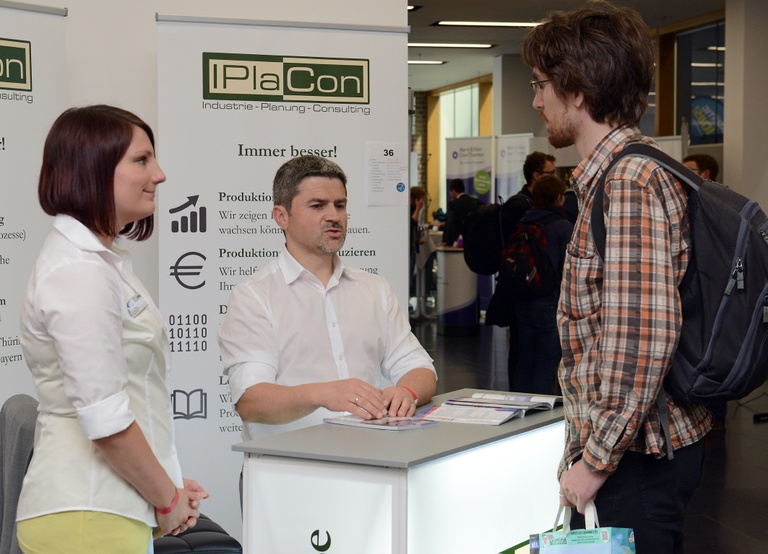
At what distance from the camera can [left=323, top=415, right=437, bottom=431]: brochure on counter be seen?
241 cm

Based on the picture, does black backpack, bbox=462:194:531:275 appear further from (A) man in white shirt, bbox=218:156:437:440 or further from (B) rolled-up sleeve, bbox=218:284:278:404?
(B) rolled-up sleeve, bbox=218:284:278:404

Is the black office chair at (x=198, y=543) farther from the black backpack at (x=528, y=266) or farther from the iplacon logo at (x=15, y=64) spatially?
the black backpack at (x=528, y=266)

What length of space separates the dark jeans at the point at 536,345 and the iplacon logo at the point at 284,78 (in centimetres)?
186

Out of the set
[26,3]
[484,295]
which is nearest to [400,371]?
[26,3]

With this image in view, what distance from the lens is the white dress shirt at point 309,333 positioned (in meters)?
2.99

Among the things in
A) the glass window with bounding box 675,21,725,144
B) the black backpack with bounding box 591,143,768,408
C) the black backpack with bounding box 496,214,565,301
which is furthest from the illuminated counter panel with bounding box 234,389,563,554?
the glass window with bounding box 675,21,725,144

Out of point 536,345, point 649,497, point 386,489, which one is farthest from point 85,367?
point 536,345

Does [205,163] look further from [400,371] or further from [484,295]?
[484,295]

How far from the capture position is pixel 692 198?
1.77 metres

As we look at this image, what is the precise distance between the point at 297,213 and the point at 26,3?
1.78 meters

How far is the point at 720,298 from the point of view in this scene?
1.72m

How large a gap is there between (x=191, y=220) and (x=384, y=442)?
2.32m

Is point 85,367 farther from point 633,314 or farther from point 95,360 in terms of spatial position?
point 633,314

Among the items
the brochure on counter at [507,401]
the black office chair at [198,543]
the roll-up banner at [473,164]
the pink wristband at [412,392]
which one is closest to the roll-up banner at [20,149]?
the black office chair at [198,543]
